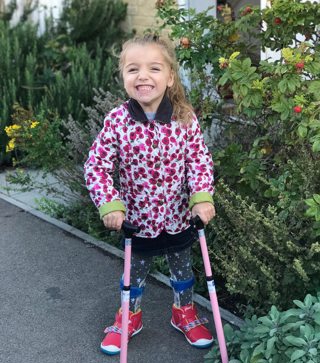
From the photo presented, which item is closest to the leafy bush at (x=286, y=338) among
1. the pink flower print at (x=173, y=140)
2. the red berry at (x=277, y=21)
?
the pink flower print at (x=173, y=140)

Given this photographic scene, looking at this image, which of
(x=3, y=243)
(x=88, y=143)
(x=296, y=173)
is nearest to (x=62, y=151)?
(x=88, y=143)

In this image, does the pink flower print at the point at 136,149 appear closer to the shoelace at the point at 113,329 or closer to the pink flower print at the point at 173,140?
the pink flower print at the point at 173,140

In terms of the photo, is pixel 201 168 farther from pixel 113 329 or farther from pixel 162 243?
pixel 113 329

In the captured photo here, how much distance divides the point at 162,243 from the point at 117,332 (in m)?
0.59

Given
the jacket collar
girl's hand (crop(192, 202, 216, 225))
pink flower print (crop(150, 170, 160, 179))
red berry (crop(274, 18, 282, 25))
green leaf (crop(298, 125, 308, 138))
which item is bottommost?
girl's hand (crop(192, 202, 216, 225))

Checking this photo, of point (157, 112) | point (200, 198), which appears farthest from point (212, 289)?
point (157, 112)

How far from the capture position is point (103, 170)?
2916 millimetres

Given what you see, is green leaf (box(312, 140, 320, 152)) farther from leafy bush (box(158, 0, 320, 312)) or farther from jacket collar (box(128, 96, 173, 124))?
jacket collar (box(128, 96, 173, 124))

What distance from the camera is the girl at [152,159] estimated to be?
2.85 metres

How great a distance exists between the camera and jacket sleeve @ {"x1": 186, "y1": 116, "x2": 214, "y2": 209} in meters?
2.94

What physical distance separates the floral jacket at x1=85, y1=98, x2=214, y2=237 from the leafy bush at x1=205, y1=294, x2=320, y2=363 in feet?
2.10

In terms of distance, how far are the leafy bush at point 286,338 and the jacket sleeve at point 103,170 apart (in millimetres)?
841

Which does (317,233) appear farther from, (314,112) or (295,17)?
(295,17)

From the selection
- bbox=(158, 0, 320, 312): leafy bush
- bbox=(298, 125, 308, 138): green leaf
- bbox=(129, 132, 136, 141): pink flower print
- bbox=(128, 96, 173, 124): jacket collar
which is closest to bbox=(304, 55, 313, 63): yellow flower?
bbox=(158, 0, 320, 312): leafy bush
